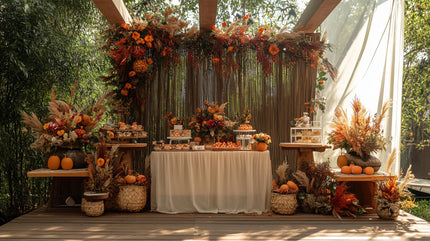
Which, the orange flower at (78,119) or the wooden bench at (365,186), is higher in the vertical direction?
the orange flower at (78,119)

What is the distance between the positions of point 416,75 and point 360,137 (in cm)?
438

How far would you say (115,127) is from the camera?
528 cm

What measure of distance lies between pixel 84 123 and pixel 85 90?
3.70 feet

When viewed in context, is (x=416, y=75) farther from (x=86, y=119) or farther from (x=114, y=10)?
(x=86, y=119)

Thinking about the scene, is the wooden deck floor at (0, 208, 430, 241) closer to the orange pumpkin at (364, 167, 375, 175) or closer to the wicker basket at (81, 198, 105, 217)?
the wicker basket at (81, 198, 105, 217)

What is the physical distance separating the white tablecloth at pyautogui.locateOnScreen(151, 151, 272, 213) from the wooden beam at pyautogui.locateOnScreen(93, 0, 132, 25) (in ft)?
6.51

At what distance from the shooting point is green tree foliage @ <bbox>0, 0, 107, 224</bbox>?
4.61m

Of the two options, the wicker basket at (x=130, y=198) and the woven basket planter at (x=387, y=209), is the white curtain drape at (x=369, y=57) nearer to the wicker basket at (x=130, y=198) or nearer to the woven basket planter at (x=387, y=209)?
the woven basket planter at (x=387, y=209)

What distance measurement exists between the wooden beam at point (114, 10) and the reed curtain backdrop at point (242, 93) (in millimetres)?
980

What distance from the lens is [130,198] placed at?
4.86 metres

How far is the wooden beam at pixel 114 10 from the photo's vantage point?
4617 mm

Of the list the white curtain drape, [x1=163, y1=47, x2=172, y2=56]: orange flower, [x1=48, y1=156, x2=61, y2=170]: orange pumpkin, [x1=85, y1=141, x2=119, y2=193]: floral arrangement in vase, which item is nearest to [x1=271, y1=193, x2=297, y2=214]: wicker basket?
the white curtain drape

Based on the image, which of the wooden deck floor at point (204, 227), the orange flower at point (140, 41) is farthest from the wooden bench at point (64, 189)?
the orange flower at point (140, 41)

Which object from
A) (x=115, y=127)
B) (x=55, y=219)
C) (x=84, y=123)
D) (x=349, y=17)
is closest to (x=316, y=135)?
(x=349, y=17)
